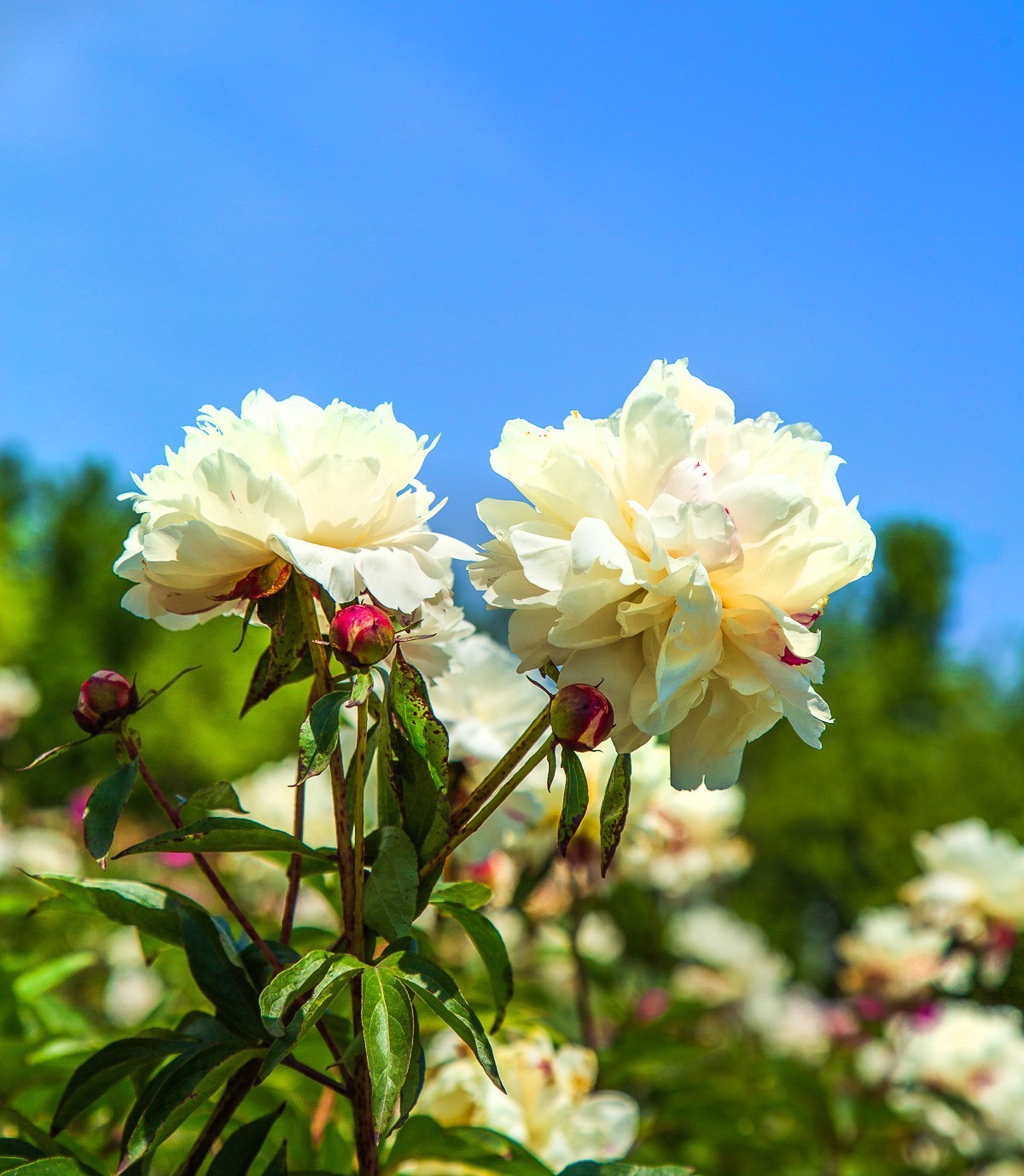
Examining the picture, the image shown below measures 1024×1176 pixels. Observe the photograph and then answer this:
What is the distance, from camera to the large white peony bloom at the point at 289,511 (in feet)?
2.51

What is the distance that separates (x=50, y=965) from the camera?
1.51 meters

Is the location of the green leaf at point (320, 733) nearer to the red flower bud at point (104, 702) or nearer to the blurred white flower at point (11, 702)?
the red flower bud at point (104, 702)

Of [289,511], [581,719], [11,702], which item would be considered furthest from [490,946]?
[11,702]

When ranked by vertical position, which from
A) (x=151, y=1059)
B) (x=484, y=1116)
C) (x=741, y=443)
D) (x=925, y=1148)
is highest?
(x=925, y=1148)

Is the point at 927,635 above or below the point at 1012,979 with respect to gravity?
above

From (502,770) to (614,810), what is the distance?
0.26ft

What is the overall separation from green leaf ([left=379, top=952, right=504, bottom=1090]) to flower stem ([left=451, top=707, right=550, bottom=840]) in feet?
0.32

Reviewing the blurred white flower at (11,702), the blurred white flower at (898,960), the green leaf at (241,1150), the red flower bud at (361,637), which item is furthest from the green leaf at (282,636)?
the blurred white flower at (11,702)

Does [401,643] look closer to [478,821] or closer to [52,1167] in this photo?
[478,821]

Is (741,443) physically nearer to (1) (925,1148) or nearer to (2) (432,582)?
(2) (432,582)

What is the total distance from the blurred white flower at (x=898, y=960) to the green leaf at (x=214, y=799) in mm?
2286

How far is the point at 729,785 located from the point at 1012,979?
89.6 inches

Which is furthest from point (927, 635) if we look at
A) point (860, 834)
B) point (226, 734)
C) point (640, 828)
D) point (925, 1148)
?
point (640, 828)

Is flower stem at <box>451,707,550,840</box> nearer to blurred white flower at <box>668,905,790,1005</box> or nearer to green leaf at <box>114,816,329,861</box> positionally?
green leaf at <box>114,816,329,861</box>
